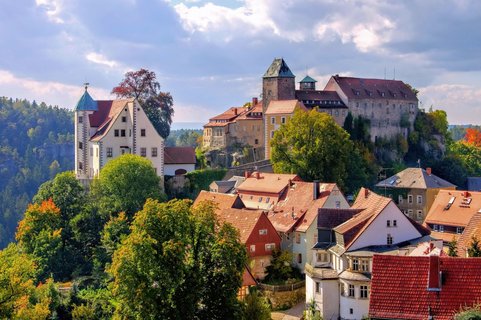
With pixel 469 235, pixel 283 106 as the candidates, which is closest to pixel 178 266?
pixel 469 235

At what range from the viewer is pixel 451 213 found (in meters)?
65.4

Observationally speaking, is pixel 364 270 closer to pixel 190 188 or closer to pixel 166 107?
pixel 190 188

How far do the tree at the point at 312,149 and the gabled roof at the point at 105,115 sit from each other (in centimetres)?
1562

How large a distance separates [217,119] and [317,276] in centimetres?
4905

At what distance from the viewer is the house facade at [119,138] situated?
253 ft

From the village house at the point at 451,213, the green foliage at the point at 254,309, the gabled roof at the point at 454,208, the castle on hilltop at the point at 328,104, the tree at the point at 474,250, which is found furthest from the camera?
the castle on hilltop at the point at 328,104

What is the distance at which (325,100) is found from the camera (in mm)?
93312

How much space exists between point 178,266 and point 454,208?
33.8 metres

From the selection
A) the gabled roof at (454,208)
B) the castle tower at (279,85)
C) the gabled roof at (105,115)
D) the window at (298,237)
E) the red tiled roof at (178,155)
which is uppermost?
the castle tower at (279,85)

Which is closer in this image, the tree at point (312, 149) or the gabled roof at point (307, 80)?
the tree at point (312, 149)

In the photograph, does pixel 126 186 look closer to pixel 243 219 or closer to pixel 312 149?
pixel 243 219

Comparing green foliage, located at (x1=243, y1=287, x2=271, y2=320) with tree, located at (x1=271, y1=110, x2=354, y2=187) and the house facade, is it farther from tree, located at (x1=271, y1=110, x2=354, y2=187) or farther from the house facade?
the house facade

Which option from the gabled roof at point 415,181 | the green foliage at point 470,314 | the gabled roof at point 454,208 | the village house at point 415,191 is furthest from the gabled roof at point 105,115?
the green foliage at point 470,314

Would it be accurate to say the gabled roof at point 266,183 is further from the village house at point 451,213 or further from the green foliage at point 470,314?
the green foliage at point 470,314
